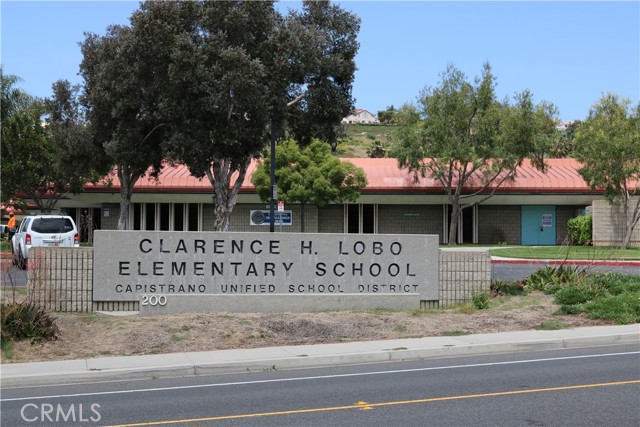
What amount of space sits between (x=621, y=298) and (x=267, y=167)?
89.2 feet

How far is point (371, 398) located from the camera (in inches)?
361

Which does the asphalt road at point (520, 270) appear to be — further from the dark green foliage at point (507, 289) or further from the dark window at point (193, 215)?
the dark window at point (193, 215)

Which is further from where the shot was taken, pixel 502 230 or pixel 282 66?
pixel 502 230

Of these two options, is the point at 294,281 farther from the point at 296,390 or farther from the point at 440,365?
the point at 296,390

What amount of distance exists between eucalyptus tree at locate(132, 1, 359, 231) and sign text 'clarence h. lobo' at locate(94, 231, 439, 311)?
1228 centimetres

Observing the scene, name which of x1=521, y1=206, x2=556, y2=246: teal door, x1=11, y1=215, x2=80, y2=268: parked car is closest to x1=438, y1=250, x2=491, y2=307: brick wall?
x1=11, y1=215, x2=80, y2=268: parked car

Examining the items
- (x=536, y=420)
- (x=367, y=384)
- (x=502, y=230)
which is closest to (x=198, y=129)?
(x=367, y=384)

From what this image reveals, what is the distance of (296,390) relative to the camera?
975 cm

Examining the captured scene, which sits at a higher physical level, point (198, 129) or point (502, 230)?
point (198, 129)

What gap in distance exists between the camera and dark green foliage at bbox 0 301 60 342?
12039 millimetres

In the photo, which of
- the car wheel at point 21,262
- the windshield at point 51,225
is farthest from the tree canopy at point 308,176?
the car wheel at point 21,262

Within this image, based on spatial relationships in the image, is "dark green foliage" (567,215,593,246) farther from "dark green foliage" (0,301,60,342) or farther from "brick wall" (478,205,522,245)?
"dark green foliage" (0,301,60,342)

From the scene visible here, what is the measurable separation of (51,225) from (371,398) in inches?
740

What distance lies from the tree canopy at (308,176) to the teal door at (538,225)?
12.0 metres
